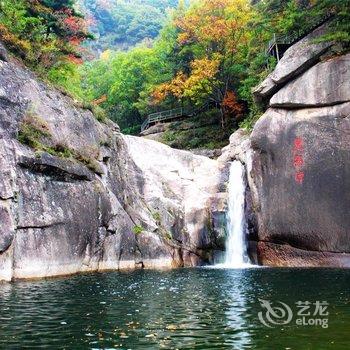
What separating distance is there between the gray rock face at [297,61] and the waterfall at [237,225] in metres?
5.83

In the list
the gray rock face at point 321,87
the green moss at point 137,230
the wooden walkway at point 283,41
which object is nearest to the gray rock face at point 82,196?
the green moss at point 137,230

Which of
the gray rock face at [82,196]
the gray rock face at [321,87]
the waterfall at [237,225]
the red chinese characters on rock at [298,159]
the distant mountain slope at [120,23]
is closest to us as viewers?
the gray rock face at [82,196]

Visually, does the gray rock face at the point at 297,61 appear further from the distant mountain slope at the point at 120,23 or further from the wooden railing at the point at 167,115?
the distant mountain slope at the point at 120,23

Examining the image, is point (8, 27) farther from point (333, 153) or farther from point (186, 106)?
point (186, 106)

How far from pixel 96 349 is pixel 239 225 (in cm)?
2206

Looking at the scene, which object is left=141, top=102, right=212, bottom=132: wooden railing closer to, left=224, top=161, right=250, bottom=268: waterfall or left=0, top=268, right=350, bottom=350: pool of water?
left=224, top=161, right=250, bottom=268: waterfall

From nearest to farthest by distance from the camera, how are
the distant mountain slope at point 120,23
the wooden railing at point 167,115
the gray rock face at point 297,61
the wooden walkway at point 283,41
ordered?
the gray rock face at point 297,61 < the wooden walkway at point 283,41 < the wooden railing at point 167,115 < the distant mountain slope at point 120,23

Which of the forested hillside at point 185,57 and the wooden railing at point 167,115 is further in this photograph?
the wooden railing at point 167,115

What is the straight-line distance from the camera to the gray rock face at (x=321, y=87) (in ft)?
85.9

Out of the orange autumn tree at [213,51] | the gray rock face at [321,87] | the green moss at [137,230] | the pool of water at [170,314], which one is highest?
the orange autumn tree at [213,51]

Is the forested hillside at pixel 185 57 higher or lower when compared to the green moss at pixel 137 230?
higher

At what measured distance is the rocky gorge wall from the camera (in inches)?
996

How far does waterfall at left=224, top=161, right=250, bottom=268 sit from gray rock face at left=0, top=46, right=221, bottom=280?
122 cm

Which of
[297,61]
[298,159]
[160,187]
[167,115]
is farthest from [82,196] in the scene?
[167,115]
